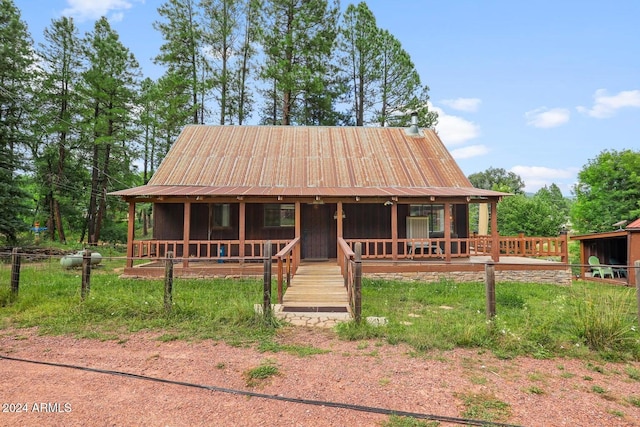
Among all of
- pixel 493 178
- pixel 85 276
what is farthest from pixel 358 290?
pixel 493 178

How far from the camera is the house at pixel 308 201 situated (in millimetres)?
9672

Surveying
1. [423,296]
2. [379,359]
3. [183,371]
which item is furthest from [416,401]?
[423,296]

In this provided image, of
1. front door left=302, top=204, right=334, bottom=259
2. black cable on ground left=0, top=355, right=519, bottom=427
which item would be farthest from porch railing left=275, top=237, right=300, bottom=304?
black cable on ground left=0, top=355, right=519, bottom=427

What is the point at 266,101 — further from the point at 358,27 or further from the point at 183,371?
the point at 183,371

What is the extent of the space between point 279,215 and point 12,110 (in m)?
14.1

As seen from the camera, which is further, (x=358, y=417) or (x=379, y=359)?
(x=379, y=359)

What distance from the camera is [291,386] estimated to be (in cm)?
314

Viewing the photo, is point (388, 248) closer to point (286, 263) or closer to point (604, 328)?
point (286, 263)

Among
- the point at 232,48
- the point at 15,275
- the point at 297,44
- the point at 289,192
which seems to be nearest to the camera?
the point at 15,275

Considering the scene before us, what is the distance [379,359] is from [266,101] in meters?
21.0

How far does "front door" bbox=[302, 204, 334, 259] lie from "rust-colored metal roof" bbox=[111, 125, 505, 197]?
926mm

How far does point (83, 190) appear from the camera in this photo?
18.8m

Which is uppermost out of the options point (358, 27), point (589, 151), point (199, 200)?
point (358, 27)

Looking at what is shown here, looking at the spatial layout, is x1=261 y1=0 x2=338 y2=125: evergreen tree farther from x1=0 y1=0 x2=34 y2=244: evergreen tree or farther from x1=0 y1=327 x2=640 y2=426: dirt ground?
x1=0 y1=327 x2=640 y2=426: dirt ground
